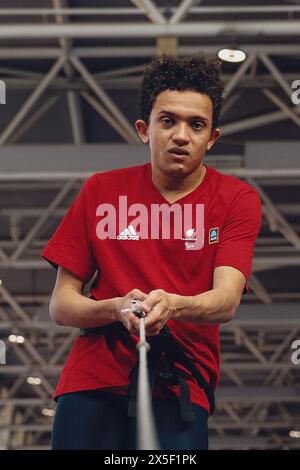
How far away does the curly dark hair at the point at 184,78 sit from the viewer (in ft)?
9.53

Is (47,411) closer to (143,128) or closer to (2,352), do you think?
(2,352)

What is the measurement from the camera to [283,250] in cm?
1427

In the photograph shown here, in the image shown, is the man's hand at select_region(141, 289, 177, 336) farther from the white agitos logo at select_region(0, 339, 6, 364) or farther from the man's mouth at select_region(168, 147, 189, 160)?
the white agitos logo at select_region(0, 339, 6, 364)

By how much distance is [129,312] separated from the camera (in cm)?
251

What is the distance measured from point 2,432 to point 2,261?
1354cm

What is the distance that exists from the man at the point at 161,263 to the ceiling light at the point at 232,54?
6.42m

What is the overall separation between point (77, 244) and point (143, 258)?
23 cm

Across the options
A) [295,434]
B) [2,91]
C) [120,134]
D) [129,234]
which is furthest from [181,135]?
[295,434]

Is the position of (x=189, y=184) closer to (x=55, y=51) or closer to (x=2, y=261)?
(x=55, y=51)

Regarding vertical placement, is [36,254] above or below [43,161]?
above

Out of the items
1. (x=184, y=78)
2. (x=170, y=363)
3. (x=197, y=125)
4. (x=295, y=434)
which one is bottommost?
(x=170, y=363)

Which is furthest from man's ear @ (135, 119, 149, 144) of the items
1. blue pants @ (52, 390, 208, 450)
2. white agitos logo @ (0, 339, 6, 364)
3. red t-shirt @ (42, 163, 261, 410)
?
white agitos logo @ (0, 339, 6, 364)
